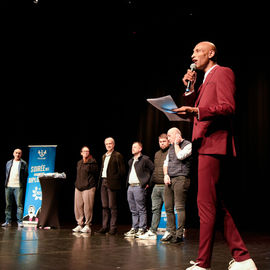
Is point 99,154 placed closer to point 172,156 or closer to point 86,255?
point 172,156

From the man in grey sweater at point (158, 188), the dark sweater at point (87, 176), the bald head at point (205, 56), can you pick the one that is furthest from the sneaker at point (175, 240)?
the bald head at point (205, 56)

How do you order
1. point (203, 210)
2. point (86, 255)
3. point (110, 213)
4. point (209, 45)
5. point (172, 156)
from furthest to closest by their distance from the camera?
point (110, 213) → point (172, 156) → point (86, 255) → point (209, 45) → point (203, 210)

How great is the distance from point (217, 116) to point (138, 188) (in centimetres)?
350

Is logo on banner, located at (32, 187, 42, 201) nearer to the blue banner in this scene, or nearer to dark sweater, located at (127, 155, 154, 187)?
the blue banner

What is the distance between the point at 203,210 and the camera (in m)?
2.17

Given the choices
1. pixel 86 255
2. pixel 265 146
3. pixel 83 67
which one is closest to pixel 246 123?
pixel 265 146

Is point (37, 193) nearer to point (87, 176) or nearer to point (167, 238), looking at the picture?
point (87, 176)

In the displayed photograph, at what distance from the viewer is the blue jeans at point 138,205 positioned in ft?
17.9

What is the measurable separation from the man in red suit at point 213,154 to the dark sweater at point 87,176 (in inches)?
156

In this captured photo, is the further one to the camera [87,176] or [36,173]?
[36,173]

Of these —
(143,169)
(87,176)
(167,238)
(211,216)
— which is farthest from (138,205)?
(211,216)

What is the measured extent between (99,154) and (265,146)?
3734mm

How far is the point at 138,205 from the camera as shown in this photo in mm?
5477

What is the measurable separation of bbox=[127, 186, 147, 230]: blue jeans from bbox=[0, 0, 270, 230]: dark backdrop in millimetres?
1936
